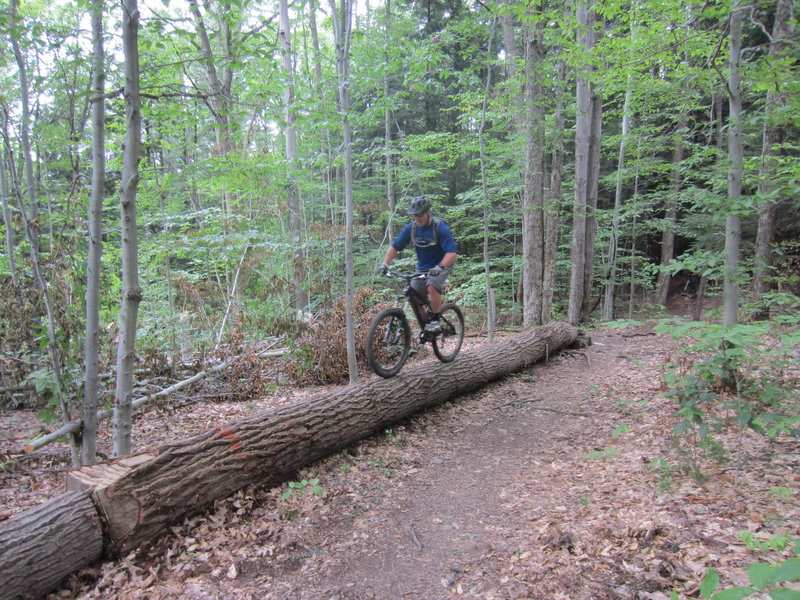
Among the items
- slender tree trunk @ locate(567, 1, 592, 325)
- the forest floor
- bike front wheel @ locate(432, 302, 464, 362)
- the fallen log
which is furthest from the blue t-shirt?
slender tree trunk @ locate(567, 1, 592, 325)

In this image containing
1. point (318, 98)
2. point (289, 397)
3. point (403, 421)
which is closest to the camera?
point (318, 98)

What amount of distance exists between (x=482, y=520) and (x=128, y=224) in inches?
151

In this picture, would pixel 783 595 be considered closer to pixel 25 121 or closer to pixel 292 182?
pixel 25 121

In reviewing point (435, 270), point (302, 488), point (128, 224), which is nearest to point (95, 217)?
point (128, 224)

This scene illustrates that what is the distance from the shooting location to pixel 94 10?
3283mm

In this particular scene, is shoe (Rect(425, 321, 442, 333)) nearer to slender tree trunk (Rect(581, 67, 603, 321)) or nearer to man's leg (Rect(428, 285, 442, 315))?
man's leg (Rect(428, 285, 442, 315))

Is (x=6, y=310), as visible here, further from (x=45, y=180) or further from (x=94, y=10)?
(x=94, y=10)

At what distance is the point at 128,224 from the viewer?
3.47 m

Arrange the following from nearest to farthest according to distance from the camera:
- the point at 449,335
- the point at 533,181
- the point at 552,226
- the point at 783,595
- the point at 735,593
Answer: the point at 783,595 → the point at 735,593 → the point at 449,335 → the point at 533,181 → the point at 552,226

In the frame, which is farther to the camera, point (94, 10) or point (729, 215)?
point (729, 215)

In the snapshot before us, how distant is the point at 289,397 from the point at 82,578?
3.65 meters

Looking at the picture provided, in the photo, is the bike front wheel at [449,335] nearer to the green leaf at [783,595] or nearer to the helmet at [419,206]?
the helmet at [419,206]

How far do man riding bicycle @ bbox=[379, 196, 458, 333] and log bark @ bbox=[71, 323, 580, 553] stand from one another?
1.03 meters

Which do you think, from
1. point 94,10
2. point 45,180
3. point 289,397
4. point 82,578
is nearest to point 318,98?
point 94,10
